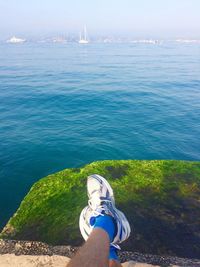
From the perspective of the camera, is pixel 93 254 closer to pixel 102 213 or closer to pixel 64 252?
pixel 102 213

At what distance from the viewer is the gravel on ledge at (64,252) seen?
376 cm

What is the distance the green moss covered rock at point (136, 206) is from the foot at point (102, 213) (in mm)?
738

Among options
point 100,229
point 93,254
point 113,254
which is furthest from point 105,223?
point 93,254

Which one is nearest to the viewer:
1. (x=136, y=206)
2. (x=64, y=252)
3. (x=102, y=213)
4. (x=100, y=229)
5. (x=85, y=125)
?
(x=100, y=229)

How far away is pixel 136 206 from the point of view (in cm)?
490

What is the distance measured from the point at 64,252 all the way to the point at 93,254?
163 centimetres

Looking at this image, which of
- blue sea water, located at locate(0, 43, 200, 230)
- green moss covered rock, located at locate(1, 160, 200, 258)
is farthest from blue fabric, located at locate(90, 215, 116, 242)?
blue sea water, located at locate(0, 43, 200, 230)

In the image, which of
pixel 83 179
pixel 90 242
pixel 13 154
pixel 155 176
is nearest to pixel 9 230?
pixel 83 179

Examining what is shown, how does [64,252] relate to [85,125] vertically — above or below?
above

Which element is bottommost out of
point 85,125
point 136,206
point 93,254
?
point 85,125

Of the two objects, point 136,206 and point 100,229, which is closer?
point 100,229

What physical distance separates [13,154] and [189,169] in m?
6.66

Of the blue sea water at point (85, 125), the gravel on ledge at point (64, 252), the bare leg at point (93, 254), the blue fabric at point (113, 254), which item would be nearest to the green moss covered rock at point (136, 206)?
the gravel on ledge at point (64, 252)

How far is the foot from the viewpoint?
3.34 metres
